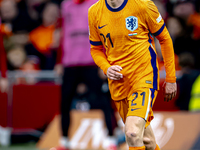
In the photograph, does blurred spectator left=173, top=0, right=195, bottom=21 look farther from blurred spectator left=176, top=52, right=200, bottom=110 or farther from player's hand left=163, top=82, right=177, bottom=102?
player's hand left=163, top=82, right=177, bottom=102

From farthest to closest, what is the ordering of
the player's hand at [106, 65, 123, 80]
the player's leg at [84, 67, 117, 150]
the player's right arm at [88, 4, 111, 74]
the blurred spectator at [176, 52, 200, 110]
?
1. the blurred spectator at [176, 52, 200, 110]
2. the player's leg at [84, 67, 117, 150]
3. the player's right arm at [88, 4, 111, 74]
4. the player's hand at [106, 65, 123, 80]

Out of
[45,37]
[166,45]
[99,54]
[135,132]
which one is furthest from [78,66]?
[45,37]

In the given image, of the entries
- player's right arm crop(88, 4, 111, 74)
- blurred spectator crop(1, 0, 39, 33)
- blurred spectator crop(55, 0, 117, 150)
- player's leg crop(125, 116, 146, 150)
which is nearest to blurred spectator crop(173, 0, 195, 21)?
blurred spectator crop(1, 0, 39, 33)

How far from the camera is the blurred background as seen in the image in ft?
20.9

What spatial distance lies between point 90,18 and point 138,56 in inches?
28.1

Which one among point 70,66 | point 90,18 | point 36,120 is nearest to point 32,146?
point 36,120

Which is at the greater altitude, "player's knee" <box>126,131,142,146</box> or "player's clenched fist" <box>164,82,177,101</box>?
"player's clenched fist" <box>164,82,177,101</box>

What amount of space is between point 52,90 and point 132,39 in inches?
161

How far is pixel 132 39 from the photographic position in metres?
3.55

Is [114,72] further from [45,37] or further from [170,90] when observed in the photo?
[45,37]

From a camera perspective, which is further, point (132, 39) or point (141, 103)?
point (132, 39)

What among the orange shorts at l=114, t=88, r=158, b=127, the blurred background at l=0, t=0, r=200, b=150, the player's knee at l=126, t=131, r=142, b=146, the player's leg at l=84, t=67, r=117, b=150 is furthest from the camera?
the blurred background at l=0, t=0, r=200, b=150

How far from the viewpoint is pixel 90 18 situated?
380 cm

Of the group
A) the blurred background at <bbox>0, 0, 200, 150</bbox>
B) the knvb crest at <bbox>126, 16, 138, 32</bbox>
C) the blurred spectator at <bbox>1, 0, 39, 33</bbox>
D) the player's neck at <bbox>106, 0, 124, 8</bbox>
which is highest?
the blurred spectator at <bbox>1, 0, 39, 33</bbox>
